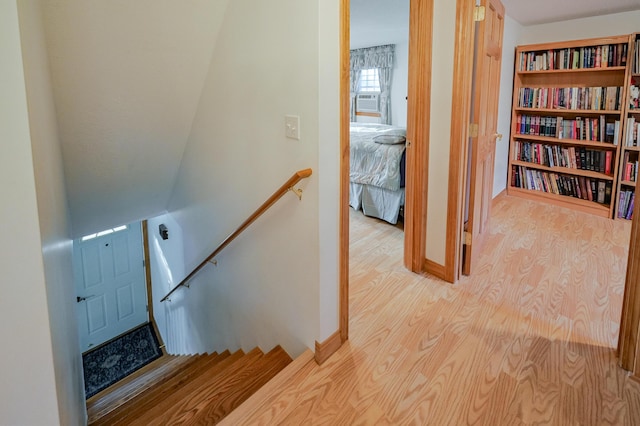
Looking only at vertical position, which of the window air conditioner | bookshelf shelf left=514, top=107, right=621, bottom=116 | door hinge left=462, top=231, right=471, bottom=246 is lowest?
door hinge left=462, top=231, right=471, bottom=246

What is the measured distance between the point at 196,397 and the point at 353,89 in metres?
6.35

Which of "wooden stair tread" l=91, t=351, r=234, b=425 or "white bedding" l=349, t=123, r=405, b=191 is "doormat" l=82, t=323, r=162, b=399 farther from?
"white bedding" l=349, t=123, r=405, b=191

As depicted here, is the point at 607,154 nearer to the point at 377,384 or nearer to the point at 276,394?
the point at 377,384

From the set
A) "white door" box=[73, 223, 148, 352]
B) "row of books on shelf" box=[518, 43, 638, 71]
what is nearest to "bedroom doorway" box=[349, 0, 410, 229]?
"row of books on shelf" box=[518, 43, 638, 71]

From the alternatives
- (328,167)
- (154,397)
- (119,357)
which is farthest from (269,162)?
(119,357)

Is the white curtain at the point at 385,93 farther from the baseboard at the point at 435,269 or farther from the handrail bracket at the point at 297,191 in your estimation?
the handrail bracket at the point at 297,191

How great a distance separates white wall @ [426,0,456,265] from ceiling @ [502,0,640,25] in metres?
1.42

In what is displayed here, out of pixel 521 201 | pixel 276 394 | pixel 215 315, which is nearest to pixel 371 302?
pixel 276 394

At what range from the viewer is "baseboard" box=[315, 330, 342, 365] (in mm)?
1889

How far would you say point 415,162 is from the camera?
2.58 m

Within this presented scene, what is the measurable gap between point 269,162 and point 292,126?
0.29 metres

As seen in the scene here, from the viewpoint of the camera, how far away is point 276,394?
1715 millimetres

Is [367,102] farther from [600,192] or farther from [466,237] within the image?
[466,237]

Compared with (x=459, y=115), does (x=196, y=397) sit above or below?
below
